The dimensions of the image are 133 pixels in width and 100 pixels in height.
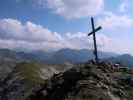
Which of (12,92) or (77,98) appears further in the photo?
(12,92)

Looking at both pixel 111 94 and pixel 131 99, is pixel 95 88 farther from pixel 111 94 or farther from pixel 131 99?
Answer: pixel 131 99

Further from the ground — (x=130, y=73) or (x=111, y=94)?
(x=130, y=73)

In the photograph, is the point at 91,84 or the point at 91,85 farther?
the point at 91,84

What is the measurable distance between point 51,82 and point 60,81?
4.76 feet

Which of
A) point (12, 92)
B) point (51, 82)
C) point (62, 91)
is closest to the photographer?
point (62, 91)

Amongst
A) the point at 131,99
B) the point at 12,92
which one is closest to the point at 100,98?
the point at 131,99

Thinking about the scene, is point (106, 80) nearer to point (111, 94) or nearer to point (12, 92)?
point (111, 94)

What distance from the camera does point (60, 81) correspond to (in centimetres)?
3438

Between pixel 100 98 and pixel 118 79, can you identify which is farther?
pixel 118 79

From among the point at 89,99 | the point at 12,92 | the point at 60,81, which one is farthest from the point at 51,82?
the point at 12,92

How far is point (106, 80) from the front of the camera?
1293 inches

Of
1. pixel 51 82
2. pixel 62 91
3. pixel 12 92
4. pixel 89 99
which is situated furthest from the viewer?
pixel 12 92

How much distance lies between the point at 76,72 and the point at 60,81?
86.0 inches

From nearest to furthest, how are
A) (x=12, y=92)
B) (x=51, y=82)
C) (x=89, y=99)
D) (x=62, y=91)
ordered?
1. (x=89, y=99)
2. (x=62, y=91)
3. (x=51, y=82)
4. (x=12, y=92)
